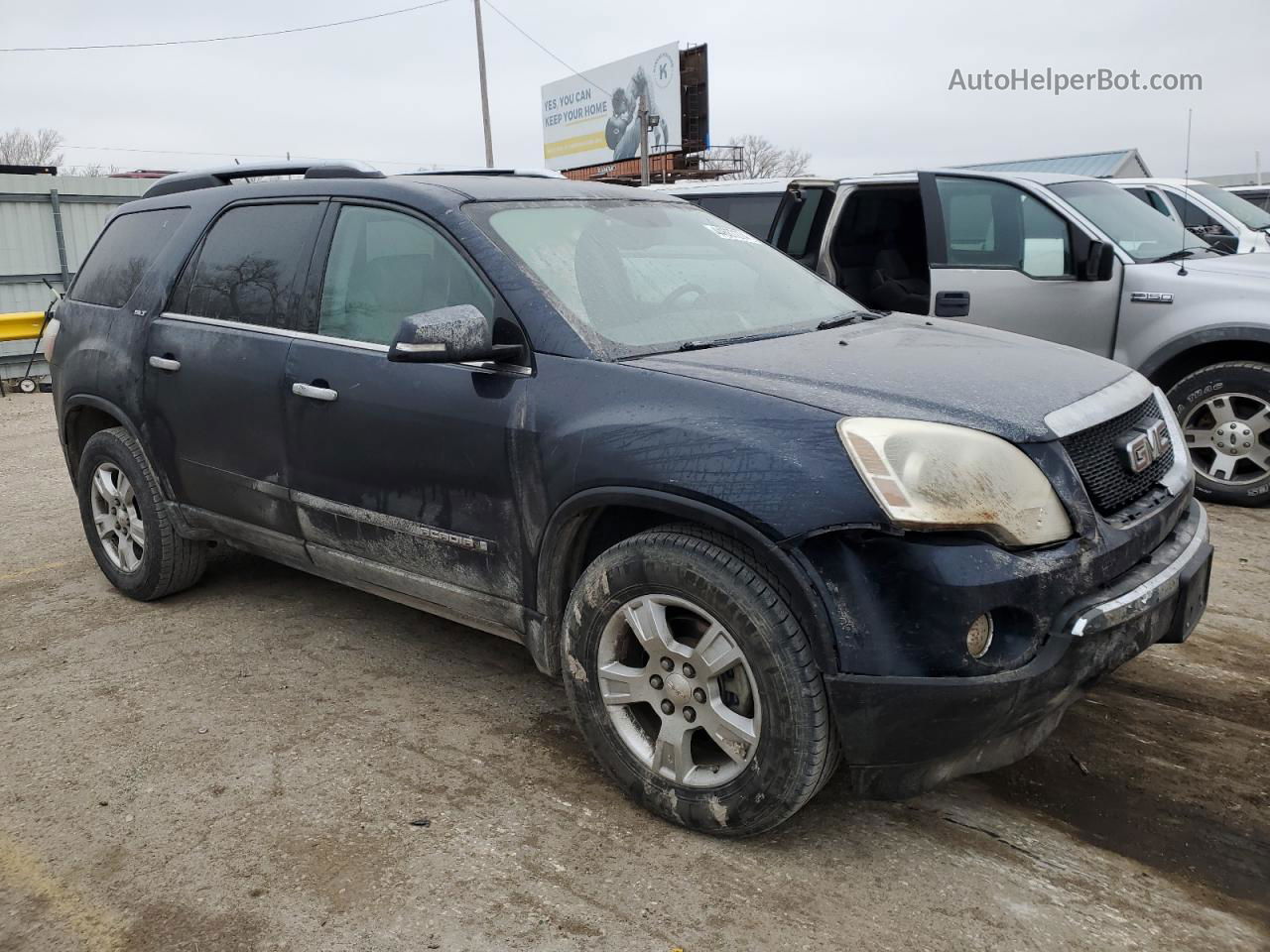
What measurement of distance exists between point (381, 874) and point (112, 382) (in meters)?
2.82

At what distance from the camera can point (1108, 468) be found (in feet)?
9.17

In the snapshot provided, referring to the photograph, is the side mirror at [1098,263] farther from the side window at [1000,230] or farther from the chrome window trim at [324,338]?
the chrome window trim at [324,338]

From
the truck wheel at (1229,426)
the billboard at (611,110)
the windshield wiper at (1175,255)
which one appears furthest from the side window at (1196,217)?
the billboard at (611,110)

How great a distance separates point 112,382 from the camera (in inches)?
180

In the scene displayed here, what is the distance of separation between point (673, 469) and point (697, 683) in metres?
0.56

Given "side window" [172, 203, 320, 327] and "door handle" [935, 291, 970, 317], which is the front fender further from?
"door handle" [935, 291, 970, 317]

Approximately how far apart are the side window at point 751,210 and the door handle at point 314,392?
461 centimetres

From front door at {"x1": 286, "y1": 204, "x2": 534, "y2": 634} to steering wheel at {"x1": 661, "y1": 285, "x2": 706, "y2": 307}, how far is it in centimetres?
56

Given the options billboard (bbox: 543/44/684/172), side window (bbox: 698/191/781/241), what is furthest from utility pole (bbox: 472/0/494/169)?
side window (bbox: 698/191/781/241)

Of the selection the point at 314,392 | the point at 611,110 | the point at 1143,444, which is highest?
the point at 611,110

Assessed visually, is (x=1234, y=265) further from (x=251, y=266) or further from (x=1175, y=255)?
(x=251, y=266)

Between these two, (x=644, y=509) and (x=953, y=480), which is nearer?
(x=953, y=480)

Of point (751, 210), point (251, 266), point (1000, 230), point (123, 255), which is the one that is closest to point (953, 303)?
point (1000, 230)

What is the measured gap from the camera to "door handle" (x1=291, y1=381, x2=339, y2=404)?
3590mm
